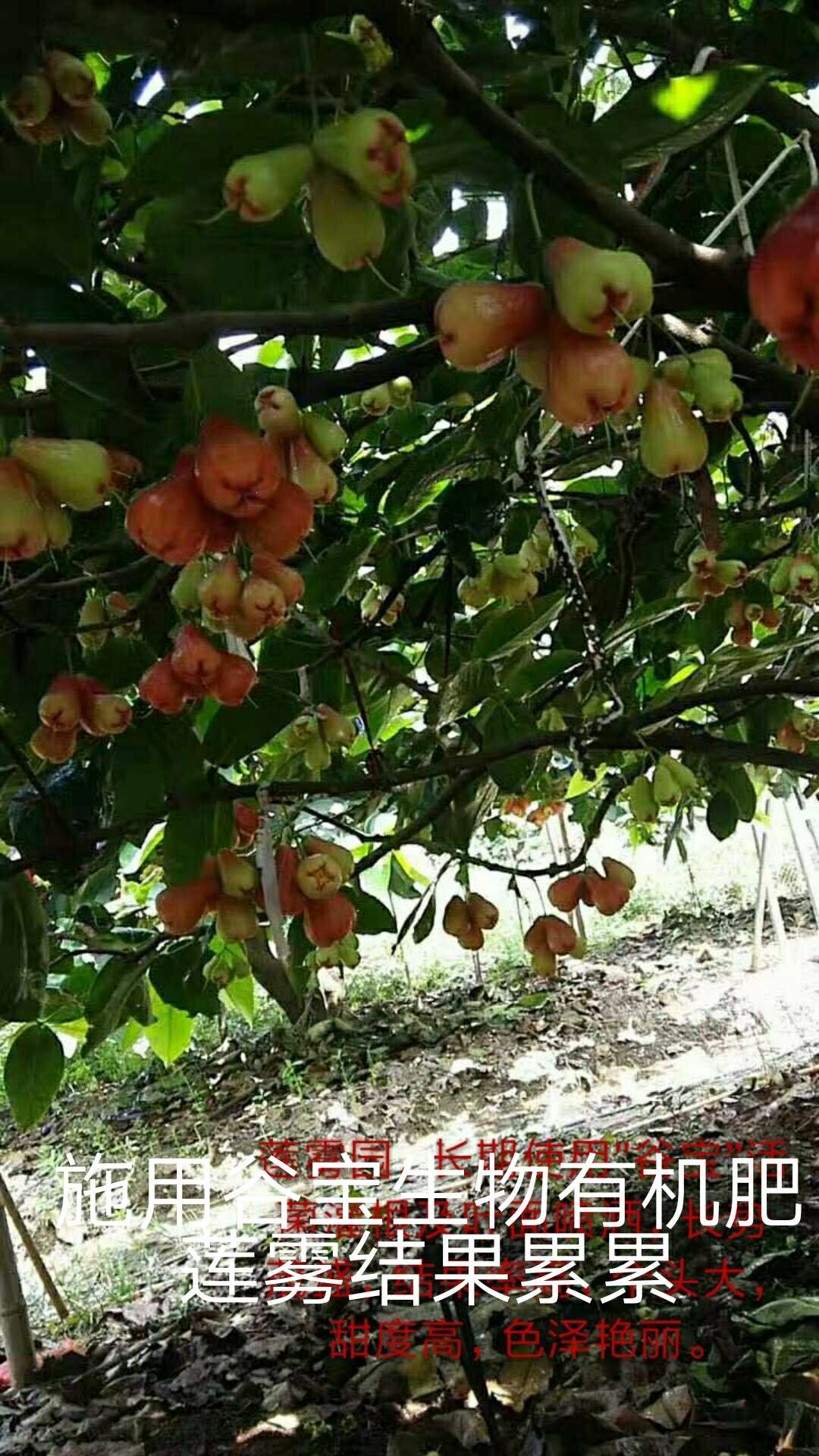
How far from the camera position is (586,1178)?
10.1 feet

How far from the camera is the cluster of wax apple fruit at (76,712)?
111 cm

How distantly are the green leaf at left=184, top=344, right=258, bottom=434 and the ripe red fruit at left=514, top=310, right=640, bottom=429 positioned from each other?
0.55 feet

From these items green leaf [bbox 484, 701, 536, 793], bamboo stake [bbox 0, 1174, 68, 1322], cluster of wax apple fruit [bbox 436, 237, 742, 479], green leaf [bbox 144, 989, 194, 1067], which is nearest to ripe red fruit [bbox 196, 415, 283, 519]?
cluster of wax apple fruit [bbox 436, 237, 742, 479]

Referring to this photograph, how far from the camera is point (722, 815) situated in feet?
7.07

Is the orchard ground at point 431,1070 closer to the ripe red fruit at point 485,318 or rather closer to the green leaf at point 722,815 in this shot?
the green leaf at point 722,815

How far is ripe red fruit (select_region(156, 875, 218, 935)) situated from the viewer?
125 cm

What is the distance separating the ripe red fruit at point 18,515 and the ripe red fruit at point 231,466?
97 millimetres

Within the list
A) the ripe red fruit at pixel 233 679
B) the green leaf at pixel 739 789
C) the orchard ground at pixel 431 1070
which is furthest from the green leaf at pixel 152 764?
the orchard ground at pixel 431 1070

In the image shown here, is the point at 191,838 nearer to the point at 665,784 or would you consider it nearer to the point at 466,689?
the point at 466,689

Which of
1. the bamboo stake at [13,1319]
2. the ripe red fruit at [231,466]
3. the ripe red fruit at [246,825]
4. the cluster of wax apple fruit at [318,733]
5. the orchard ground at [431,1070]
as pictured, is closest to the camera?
the ripe red fruit at [231,466]

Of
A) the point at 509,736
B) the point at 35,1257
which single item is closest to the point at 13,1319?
the point at 35,1257

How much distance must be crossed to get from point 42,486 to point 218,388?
12cm

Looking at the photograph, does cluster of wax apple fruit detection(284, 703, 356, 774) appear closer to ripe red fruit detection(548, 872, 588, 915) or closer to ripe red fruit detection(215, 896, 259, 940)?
ripe red fruit detection(215, 896, 259, 940)

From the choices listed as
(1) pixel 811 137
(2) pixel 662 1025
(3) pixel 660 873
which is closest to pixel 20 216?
(1) pixel 811 137
